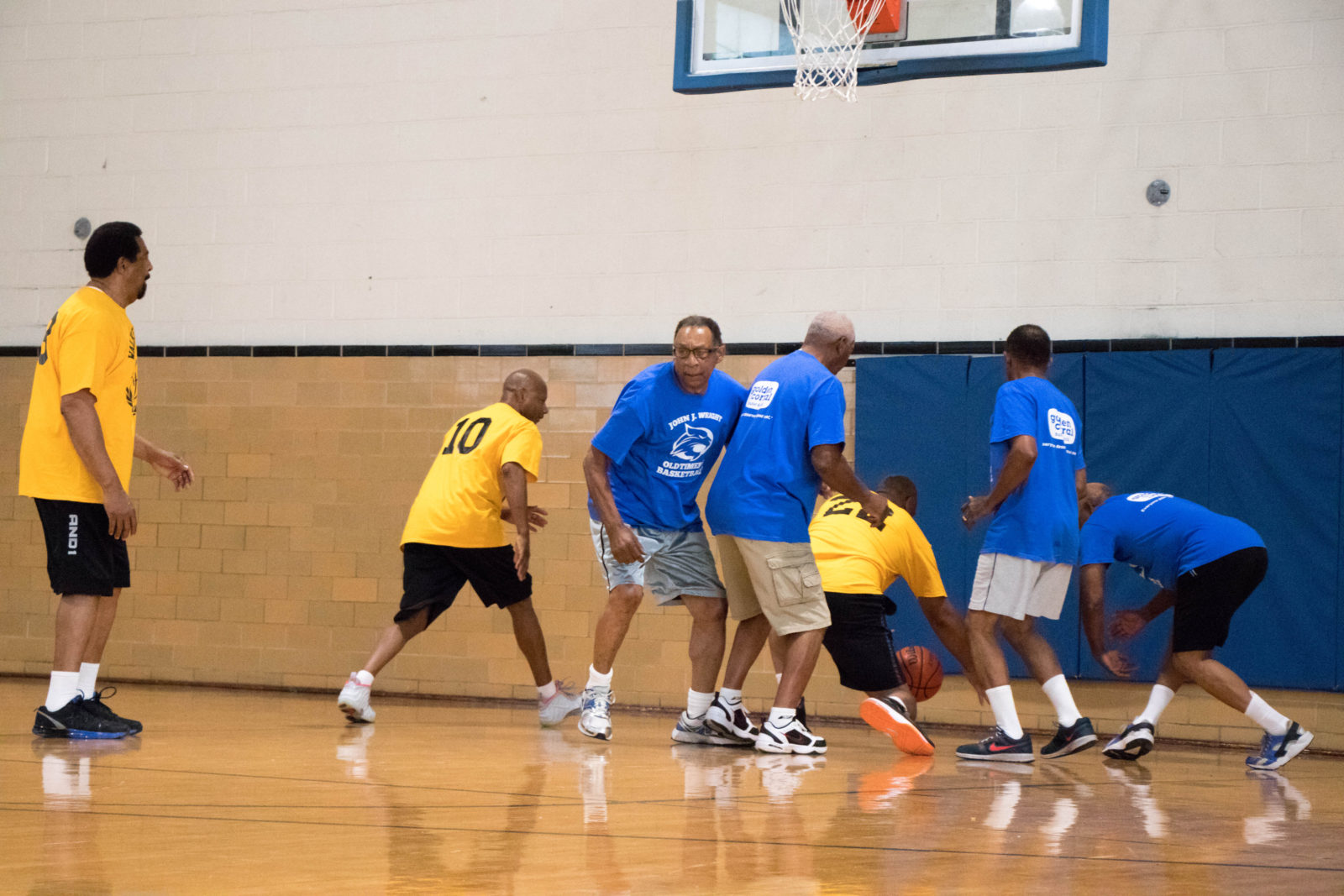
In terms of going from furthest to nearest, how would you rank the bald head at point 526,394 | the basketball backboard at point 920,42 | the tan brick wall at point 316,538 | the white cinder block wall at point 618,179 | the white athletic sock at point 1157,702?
1. the tan brick wall at point 316,538
2. the white cinder block wall at point 618,179
3. the bald head at point 526,394
4. the basketball backboard at point 920,42
5. the white athletic sock at point 1157,702

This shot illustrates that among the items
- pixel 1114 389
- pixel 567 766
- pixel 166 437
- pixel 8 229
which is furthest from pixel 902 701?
pixel 8 229

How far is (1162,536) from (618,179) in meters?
4.01

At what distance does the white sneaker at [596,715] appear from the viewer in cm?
626

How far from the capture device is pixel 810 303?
28.1 feet

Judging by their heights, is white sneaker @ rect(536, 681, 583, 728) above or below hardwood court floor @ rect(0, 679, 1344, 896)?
below

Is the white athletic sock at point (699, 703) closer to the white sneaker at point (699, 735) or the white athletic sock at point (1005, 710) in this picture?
the white sneaker at point (699, 735)

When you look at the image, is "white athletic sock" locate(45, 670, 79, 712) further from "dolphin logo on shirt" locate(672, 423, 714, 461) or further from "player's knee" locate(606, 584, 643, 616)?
"dolphin logo on shirt" locate(672, 423, 714, 461)

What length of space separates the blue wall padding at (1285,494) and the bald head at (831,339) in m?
2.45

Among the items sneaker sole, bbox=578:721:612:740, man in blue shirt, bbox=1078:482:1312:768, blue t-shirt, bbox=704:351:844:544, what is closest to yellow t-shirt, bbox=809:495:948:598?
blue t-shirt, bbox=704:351:844:544

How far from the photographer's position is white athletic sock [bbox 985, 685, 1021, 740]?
6.09 meters

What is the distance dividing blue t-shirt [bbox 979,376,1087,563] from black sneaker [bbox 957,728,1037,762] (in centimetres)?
73

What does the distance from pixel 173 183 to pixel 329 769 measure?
19.9ft

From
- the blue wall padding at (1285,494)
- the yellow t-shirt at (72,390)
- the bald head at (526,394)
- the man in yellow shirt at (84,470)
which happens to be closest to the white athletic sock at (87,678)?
the man in yellow shirt at (84,470)

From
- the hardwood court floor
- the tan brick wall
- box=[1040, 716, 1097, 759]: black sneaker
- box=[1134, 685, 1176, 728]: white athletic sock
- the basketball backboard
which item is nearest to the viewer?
the hardwood court floor
